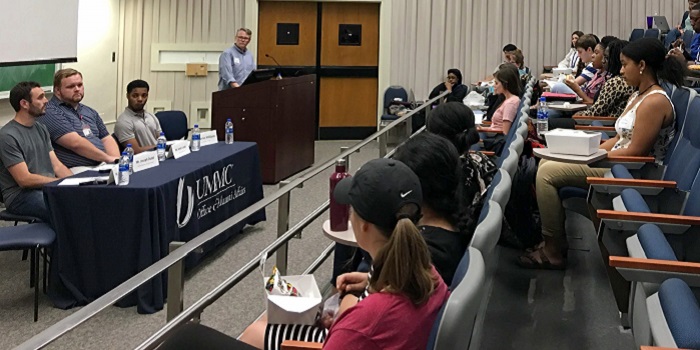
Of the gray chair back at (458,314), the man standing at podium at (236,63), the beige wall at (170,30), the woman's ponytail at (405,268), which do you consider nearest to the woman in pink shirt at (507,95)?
the man standing at podium at (236,63)

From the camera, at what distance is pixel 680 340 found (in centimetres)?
174

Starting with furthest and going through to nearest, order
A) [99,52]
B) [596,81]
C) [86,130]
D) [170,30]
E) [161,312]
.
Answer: [170,30]
[99,52]
[596,81]
[86,130]
[161,312]

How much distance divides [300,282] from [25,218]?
294cm

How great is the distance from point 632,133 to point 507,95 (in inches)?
83.3

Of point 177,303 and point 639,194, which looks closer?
point 177,303

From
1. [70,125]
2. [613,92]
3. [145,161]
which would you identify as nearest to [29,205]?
[145,161]

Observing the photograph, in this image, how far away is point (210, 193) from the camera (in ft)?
16.9

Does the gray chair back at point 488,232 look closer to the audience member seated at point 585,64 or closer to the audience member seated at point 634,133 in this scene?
the audience member seated at point 634,133

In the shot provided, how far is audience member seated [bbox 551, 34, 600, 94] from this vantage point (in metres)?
7.58

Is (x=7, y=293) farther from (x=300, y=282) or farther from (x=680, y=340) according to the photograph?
(x=680, y=340)

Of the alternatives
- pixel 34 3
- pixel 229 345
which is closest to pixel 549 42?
pixel 34 3

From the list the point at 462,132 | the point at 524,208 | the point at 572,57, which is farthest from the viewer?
the point at 572,57

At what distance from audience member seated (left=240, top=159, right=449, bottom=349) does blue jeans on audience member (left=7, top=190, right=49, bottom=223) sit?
3.26 metres

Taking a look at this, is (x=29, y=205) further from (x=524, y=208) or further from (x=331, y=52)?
(x=331, y=52)
